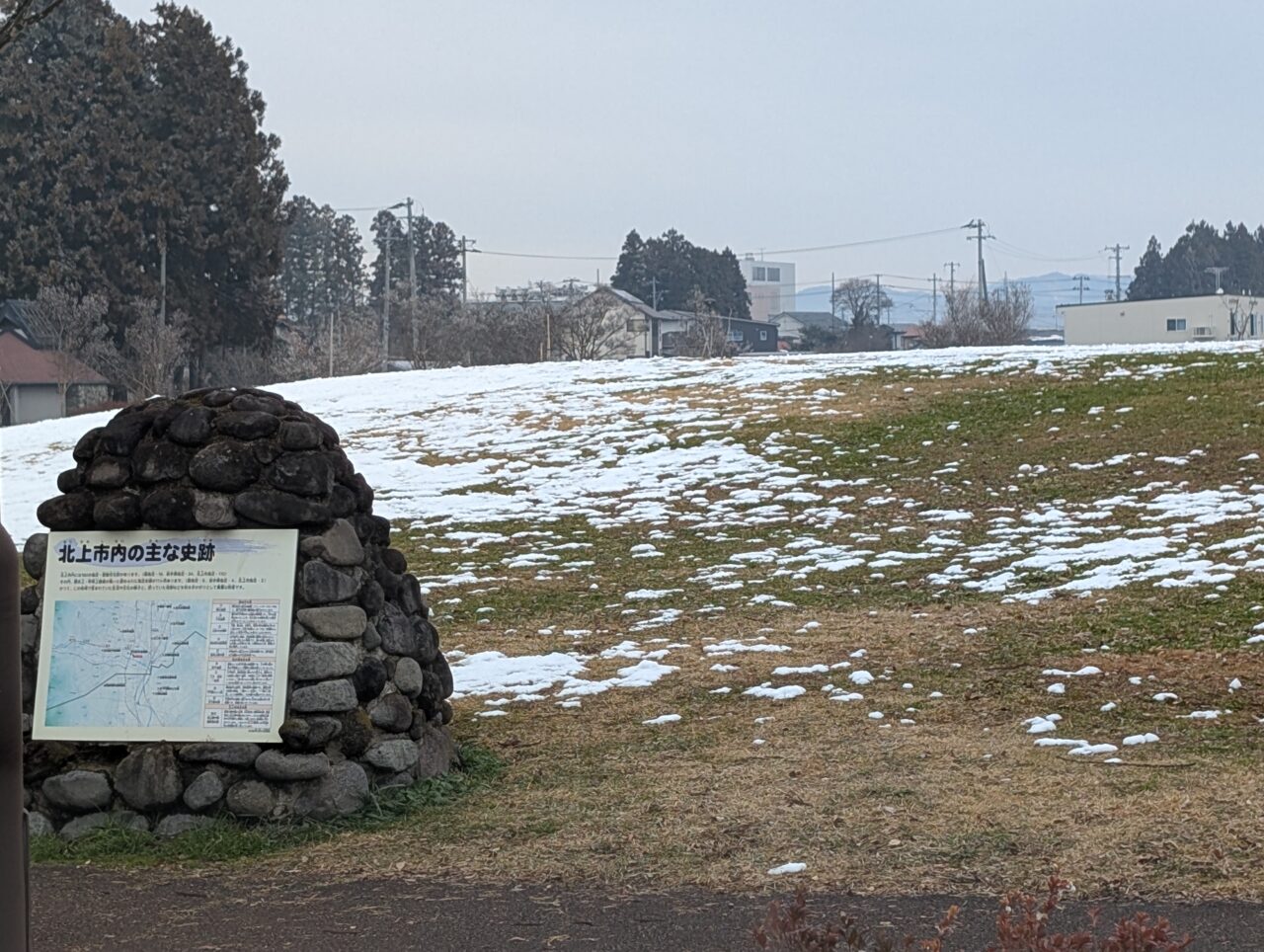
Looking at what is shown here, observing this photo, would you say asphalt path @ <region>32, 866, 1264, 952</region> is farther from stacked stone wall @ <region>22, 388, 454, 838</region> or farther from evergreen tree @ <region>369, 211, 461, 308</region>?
evergreen tree @ <region>369, 211, 461, 308</region>

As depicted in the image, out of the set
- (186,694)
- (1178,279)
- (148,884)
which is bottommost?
(148,884)

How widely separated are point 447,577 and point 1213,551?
5.98m

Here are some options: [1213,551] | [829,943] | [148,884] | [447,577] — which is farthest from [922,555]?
[829,943]

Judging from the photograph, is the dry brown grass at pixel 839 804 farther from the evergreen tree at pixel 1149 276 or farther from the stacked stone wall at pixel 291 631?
the evergreen tree at pixel 1149 276

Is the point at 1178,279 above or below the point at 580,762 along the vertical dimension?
above

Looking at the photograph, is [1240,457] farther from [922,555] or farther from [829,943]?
[829,943]

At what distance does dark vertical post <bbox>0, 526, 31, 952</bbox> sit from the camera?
1.59 meters

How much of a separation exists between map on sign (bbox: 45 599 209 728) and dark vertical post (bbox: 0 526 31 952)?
4744 millimetres

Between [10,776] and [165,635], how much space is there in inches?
194

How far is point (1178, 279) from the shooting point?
349 ft

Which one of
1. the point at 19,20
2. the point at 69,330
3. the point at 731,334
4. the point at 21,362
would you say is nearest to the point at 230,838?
the point at 19,20

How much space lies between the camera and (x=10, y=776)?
5.27 ft

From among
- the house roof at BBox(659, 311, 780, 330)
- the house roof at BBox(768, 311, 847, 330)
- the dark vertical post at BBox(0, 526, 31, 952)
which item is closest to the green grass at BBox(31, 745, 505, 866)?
the dark vertical post at BBox(0, 526, 31, 952)

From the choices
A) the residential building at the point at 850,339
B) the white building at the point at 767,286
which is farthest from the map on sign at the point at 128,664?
the white building at the point at 767,286
